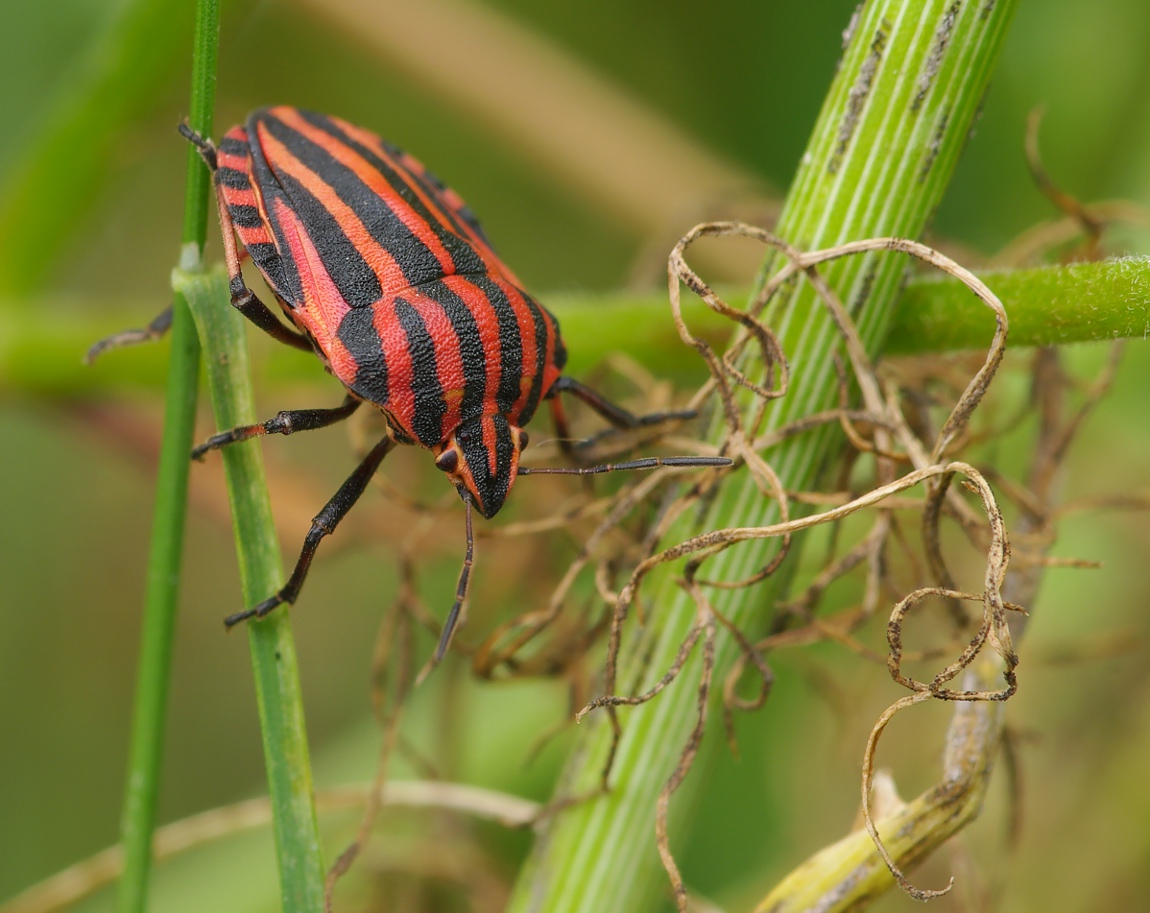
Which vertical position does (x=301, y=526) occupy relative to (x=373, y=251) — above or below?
below

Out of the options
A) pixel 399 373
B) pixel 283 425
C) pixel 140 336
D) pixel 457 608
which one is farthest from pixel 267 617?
pixel 140 336

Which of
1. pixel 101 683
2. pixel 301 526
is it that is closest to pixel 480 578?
pixel 301 526

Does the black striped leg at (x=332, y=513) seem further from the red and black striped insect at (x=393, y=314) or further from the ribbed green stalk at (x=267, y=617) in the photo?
the ribbed green stalk at (x=267, y=617)

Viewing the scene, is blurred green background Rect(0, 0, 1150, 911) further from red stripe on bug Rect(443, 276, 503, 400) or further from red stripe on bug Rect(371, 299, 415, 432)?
red stripe on bug Rect(371, 299, 415, 432)

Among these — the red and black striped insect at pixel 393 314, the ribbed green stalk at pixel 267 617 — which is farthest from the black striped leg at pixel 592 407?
the ribbed green stalk at pixel 267 617

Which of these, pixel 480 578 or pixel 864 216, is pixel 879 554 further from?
pixel 480 578

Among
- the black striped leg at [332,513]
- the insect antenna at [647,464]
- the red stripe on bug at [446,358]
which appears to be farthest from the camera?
the red stripe on bug at [446,358]

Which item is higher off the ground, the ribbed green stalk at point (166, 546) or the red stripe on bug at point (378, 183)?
the red stripe on bug at point (378, 183)

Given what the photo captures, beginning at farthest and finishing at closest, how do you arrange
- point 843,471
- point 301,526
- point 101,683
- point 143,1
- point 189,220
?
point 101,683
point 301,526
point 143,1
point 843,471
point 189,220
